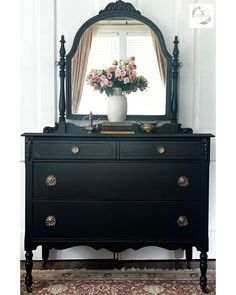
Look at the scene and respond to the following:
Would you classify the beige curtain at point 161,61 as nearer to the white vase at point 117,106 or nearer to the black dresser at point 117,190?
the white vase at point 117,106

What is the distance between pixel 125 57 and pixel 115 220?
1.28 meters

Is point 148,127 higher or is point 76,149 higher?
point 148,127

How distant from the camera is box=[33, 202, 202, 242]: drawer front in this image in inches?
108

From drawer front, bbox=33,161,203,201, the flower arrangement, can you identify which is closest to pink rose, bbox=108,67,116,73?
the flower arrangement

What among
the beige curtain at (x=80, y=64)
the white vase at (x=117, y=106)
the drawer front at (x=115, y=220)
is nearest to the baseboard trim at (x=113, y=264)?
the drawer front at (x=115, y=220)

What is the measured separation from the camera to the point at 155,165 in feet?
8.95

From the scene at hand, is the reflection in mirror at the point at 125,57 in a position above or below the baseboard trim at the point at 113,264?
above

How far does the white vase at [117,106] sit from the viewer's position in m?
3.03

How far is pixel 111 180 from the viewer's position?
273 centimetres

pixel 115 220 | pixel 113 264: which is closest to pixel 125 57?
pixel 115 220

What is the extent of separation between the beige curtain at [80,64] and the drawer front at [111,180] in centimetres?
70

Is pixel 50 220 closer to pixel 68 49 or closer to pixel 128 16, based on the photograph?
pixel 68 49

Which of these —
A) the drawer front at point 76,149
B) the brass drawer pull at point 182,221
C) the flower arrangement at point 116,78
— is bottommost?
the brass drawer pull at point 182,221
